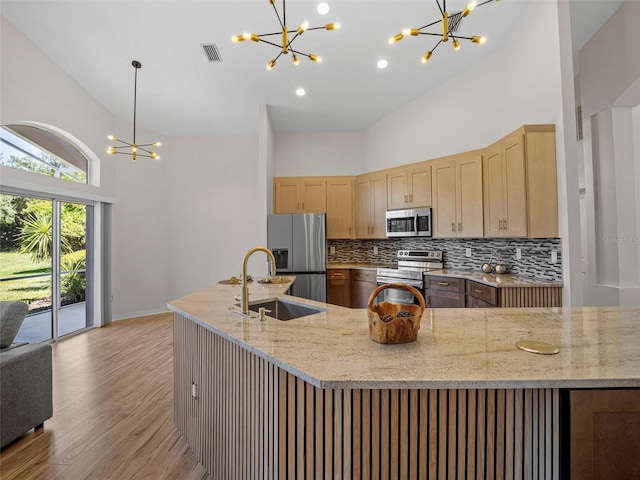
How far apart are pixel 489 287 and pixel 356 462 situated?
8.23 ft

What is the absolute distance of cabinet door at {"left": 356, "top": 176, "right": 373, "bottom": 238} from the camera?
516 cm

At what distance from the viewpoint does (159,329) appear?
15.5 feet

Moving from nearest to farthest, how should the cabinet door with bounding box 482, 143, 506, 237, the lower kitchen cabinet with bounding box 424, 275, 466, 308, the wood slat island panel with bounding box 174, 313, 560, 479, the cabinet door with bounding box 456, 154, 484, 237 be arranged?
the wood slat island panel with bounding box 174, 313, 560, 479
the cabinet door with bounding box 482, 143, 506, 237
the lower kitchen cabinet with bounding box 424, 275, 466, 308
the cabinet door with bounding box 456, 154, 484, 237

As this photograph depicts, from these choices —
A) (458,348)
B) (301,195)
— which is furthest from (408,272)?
(458,348)

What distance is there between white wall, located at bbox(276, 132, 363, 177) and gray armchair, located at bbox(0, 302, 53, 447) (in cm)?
438

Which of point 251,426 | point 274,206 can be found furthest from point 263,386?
point 274,206

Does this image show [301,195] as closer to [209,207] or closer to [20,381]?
[209,207]

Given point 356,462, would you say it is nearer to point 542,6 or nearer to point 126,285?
point 542,6

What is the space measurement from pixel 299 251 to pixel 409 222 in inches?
68.5

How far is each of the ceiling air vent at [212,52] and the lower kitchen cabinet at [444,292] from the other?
378cm

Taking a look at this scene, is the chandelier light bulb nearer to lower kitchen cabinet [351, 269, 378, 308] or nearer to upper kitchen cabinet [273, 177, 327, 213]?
upper kitchen cabinet [273, 177, 327, 213]

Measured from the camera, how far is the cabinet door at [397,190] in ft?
15.0

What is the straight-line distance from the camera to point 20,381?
6.58 ft

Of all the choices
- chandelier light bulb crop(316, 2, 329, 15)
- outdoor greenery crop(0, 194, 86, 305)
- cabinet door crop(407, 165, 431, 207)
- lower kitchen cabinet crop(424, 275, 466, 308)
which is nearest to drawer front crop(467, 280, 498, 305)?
lower kitchen cabinet crop(424, 275, 466, 308)
